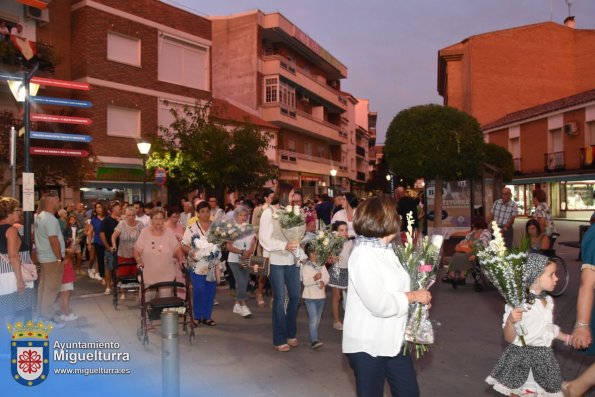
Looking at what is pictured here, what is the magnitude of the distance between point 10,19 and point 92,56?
3.37 m

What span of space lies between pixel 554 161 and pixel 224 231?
31532mm

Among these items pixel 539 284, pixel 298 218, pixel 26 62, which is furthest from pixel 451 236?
pixel 26 62

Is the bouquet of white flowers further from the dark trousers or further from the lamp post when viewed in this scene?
the lamp post

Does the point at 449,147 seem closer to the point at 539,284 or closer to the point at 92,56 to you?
the point at 539,284

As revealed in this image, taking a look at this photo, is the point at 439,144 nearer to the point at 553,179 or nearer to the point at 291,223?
the point at 291,223

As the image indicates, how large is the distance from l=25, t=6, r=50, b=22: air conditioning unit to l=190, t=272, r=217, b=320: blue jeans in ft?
61.2

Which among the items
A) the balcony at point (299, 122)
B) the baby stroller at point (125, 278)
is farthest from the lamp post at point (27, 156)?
the balcony at point (299, 122)

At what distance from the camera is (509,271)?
3.62 metres

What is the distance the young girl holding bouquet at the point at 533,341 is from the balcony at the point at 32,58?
2094cm

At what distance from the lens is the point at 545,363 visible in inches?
144

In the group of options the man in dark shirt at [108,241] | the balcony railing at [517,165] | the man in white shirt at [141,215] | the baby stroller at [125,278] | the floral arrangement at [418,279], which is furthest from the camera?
the balcony railing at [517,165]

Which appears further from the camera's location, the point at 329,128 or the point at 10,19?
the point at 329,128

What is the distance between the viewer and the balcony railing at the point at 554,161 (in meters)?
33.0

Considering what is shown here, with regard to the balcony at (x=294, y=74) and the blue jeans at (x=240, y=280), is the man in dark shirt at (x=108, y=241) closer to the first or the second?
the blue jeans at (x=240, y=280)
